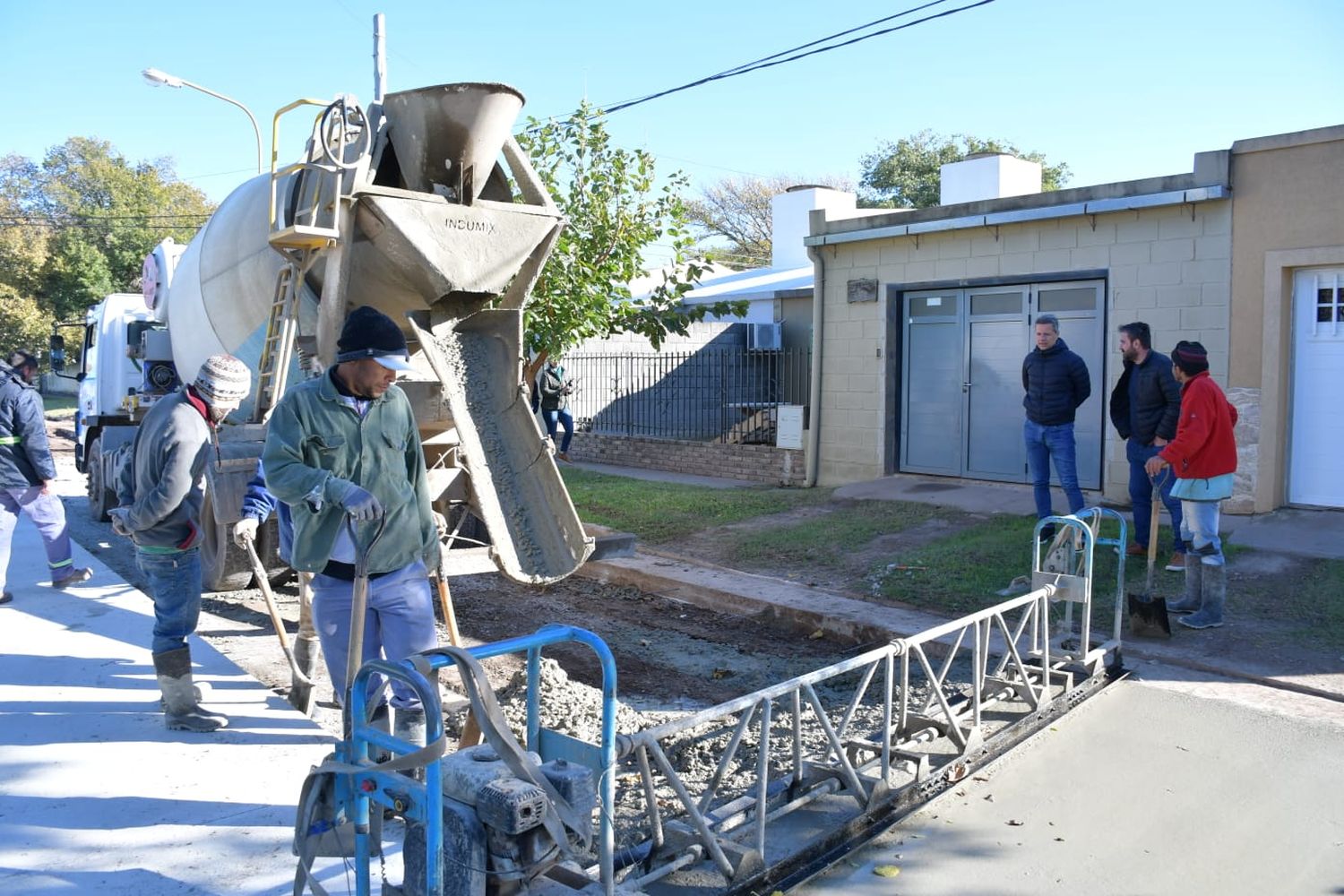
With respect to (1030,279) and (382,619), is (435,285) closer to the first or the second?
(382,619)

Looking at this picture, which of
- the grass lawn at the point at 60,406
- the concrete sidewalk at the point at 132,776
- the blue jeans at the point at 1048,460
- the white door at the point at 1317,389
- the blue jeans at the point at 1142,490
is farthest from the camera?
the grass lawn at the point at 60,406

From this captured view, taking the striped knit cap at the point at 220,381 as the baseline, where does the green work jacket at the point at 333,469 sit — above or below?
below

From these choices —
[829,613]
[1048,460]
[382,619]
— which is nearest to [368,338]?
[382,619]

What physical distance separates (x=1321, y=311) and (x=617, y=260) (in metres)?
6.45

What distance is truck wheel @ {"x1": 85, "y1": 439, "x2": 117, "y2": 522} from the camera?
12.1 meters

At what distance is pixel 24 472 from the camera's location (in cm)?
800

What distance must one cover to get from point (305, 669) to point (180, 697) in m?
0.84

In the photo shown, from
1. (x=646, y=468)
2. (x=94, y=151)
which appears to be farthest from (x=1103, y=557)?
(x=94, y=151)

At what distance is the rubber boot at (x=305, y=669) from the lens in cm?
560

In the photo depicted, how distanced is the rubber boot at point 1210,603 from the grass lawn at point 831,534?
2950 mm

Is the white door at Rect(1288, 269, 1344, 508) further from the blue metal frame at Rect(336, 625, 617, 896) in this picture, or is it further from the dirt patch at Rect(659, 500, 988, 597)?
the blue metal frame at Rect(336, 625, 617, 896)

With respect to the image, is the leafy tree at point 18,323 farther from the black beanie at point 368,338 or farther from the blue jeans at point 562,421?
the black beanie at point 368,338

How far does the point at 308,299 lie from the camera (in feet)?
23.1

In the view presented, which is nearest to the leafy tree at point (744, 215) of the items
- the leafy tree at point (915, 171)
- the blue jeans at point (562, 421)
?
the leafy tree at point (915, 171)
